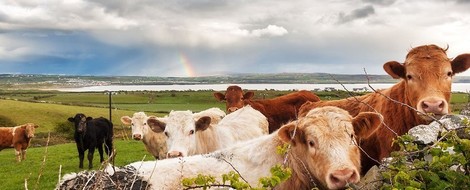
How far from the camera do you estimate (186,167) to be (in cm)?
516

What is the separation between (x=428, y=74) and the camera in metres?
5.95

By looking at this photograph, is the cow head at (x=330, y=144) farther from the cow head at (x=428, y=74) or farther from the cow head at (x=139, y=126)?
the cow head at (x=139, y=126)

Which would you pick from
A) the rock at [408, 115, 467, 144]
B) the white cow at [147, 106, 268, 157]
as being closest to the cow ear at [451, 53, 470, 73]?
the rock at [408, 115, 467, 144]

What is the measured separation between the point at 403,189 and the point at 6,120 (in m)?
56.2

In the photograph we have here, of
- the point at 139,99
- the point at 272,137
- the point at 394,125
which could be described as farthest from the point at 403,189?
the point at 139,99

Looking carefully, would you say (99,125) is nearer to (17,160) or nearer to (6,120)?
(17,160)

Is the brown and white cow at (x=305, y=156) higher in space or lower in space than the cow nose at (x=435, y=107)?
lower

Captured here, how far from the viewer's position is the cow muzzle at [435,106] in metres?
5.41

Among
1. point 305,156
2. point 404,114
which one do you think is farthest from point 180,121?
point 305,156

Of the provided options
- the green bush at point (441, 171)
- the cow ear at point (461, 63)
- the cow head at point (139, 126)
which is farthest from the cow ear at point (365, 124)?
the cow head at point (139, 126)

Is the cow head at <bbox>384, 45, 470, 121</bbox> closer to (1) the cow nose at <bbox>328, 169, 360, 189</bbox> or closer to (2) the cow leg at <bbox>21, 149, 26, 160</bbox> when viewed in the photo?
(1) the cow nose at <bbox>328, 169, 360, 189</bbox>

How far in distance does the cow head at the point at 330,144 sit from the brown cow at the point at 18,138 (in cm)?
2372

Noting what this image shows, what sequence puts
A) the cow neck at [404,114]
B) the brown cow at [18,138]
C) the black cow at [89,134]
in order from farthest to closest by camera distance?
the brown cow at [18,138]
the black cow at [89,134]
the cow neck at [404,114]

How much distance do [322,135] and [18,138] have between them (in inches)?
976
